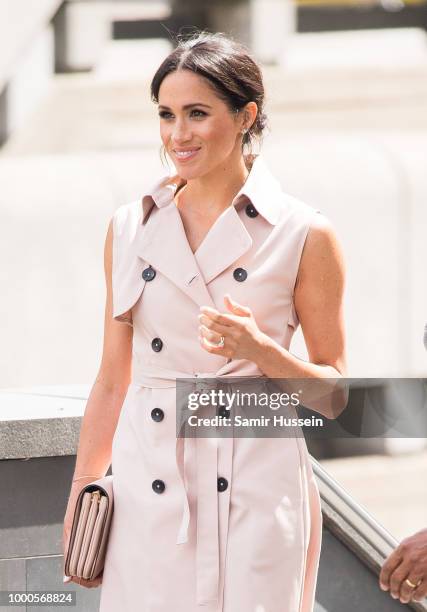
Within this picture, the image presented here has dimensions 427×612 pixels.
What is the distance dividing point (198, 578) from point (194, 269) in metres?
0.58

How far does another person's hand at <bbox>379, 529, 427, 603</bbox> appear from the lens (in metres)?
2.66

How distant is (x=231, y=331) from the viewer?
2455mm

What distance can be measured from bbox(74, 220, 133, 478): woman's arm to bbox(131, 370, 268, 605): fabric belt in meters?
0.14

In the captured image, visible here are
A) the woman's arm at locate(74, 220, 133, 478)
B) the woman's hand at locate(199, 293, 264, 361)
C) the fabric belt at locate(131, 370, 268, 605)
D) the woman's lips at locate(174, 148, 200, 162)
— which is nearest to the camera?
the woman's hand at locate(199, 293, 264, 361)

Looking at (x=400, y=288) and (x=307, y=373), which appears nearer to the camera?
(x=307, y=373)

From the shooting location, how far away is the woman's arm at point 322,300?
2.64 metres

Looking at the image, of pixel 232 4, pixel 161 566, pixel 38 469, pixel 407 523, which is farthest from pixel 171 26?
pixel 161 566

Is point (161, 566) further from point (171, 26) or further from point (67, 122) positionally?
point (171, 26)

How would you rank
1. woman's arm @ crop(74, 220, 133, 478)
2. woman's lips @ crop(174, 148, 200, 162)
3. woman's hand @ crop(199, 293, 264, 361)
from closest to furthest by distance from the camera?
woman's hand @ crop(199, 293, 264, 361) → woman's lips @ crop(174, 148, 200, 162) → woman's arm @ crop(74, 220, 133, 478)

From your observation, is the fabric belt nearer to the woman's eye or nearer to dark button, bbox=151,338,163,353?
dark button, bbox=151,338,163,353

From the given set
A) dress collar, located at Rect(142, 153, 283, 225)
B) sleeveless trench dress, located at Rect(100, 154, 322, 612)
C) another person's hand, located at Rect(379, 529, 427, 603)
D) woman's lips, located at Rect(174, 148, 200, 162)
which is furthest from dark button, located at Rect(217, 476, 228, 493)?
woman's lips, located at Rect(174, 148, 200, 162)

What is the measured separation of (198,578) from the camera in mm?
2584

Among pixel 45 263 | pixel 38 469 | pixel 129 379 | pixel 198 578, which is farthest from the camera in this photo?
pixel 45 263

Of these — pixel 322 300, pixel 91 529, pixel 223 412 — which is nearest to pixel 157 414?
pixel 223 412
